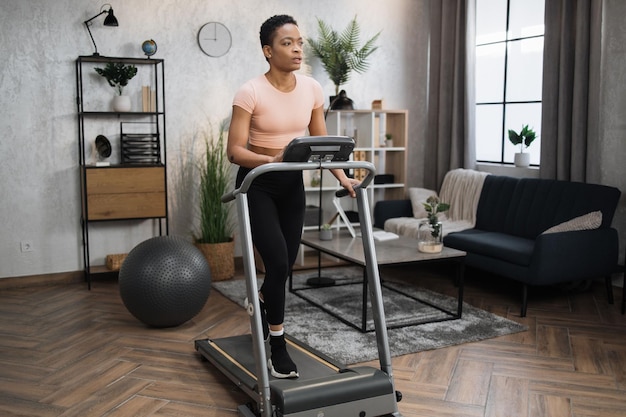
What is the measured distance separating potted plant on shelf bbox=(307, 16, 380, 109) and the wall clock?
767 mm

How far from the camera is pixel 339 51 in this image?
6.13m

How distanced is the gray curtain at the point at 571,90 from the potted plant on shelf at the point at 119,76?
3.27 m

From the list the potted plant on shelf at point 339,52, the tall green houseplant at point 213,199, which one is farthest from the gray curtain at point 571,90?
the tall green houseplant at point 213,199

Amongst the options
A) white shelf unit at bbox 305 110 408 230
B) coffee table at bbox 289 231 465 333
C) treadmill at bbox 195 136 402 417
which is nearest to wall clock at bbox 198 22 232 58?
white shelf unit at bbox 305 110 408 230

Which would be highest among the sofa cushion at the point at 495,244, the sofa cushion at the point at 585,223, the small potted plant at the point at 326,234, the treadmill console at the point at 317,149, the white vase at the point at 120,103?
the white vase at the point at 120,103

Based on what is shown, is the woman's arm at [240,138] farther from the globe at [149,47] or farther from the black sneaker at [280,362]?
the globe at [149,47]

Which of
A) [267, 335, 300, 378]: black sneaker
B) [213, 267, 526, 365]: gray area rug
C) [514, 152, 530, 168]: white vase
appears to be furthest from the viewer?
[514, 152, 530, 168]: white vase

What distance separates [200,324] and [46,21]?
2.74m

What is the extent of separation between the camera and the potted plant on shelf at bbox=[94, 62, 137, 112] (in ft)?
17.5

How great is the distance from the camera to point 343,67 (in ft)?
20.1

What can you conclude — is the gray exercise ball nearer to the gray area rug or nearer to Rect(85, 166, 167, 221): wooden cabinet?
the gray area rug

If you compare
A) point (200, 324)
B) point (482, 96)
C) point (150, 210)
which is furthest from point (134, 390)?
point (482, 96)

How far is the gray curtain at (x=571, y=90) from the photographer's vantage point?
5090mm

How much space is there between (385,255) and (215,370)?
140cm
